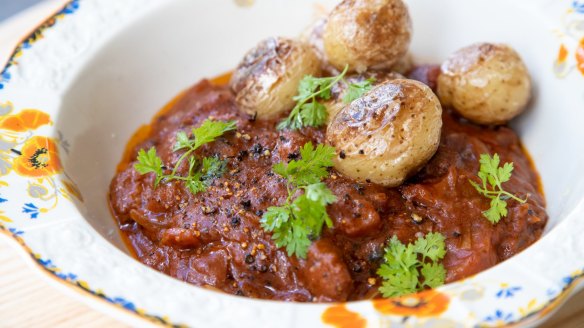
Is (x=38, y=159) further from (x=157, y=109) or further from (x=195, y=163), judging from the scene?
(x=157, y=109)

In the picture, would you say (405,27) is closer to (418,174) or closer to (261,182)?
(418,174)

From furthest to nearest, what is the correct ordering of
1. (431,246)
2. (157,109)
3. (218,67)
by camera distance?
(218,67), (157,109), (431,246)

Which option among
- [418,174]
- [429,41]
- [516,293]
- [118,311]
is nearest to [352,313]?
[516,293]

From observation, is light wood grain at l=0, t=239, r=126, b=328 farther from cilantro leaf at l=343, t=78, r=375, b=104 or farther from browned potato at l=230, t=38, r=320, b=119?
cilantro leaf at l=343, t=78, r=375, b=104

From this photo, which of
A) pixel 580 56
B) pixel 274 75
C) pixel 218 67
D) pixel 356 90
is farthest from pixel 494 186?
pixel 218 67

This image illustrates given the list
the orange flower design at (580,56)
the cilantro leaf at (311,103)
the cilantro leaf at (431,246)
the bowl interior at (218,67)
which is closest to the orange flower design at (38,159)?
the bowl interior at (218,67)

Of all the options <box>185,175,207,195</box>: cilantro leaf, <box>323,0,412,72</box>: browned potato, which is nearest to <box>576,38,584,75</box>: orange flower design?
<box>323,0,412,72</box>: browned potato
